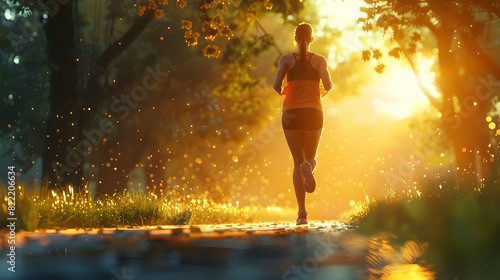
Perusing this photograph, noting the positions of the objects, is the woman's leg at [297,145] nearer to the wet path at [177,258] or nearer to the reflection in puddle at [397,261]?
the reflection in puddle at [397,261]

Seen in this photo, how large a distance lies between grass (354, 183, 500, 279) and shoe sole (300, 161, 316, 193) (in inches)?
A: 47.5

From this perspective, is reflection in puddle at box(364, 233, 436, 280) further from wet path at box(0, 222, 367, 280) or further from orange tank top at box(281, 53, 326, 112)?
orange tank top at box(281, 53, 326, 112)

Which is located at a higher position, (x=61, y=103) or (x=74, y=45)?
(x=74, y=45)

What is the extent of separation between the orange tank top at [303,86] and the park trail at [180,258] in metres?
3.00

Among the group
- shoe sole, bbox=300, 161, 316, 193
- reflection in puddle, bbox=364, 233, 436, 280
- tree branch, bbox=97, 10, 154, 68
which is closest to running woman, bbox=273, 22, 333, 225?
shoe sole, bbox=300, 161, 316, 193

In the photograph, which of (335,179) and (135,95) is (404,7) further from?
(335,179)

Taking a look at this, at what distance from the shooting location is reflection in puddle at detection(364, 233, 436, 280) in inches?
→ 198

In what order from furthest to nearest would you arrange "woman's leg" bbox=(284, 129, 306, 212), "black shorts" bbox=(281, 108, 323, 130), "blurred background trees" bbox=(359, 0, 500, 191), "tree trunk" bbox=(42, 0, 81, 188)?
"tree trunk" bbox=(42, 0, 81, 188)
"blurred background trees" bbox=(359, 0, 500, 191)
"woman's leg" bbox=(284, 129, 306, 212)
"black shorts" bbox=(281, 108, 323, 130)

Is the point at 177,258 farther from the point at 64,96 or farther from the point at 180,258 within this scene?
the point at 64,96

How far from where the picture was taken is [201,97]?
93.1ft

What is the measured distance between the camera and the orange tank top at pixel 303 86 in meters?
8.51

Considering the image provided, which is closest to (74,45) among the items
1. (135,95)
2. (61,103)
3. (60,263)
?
(61,103)

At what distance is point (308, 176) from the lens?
8242 mm

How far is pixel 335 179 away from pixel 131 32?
40410mm
